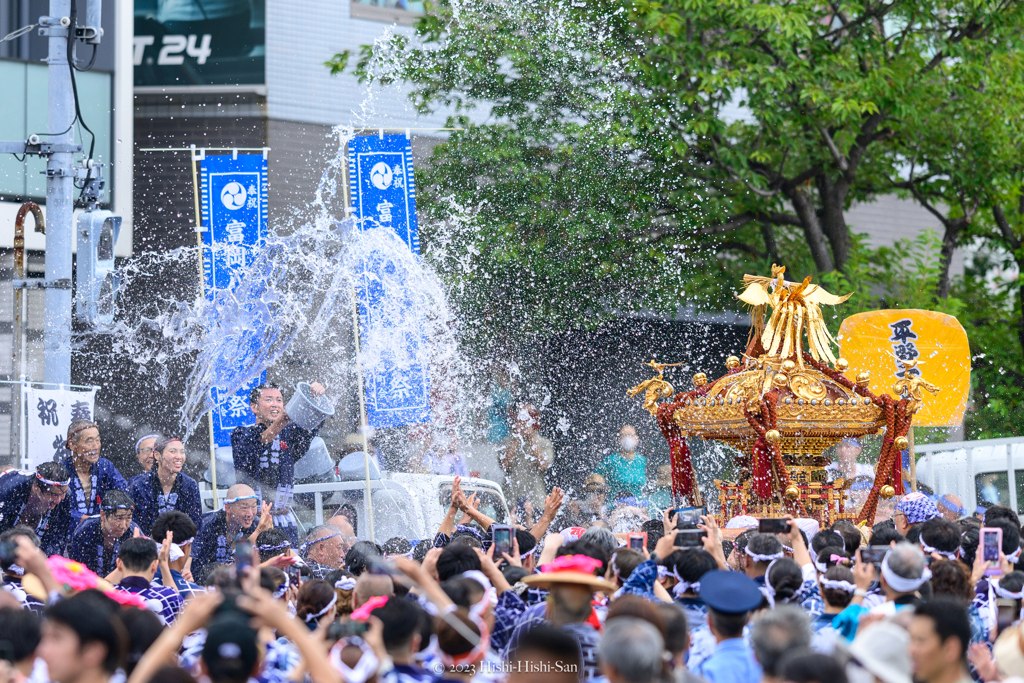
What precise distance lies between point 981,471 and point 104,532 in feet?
27.6

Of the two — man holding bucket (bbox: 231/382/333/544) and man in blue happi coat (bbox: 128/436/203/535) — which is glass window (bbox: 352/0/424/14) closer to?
man holding bucket (bbox: 231/382/333/544)

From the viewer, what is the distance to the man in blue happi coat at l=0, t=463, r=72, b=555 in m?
7.45

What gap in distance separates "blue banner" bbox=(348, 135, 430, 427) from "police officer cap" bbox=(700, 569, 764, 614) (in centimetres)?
616

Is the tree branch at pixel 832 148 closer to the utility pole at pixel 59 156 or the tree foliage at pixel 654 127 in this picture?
the tree foliage at pixel 654 127

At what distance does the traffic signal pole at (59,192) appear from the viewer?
29.1 feet

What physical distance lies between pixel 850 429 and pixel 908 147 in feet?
25.5

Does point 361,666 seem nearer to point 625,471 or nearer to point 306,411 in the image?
point 306,411

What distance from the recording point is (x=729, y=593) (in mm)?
3994

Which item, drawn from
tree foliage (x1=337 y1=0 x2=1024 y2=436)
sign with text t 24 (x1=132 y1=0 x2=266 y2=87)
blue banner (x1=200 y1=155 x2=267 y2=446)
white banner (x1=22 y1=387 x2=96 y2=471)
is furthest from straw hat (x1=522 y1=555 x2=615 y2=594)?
sign with text t 24 (x1=132 y1=0 x2=266 y2=87)

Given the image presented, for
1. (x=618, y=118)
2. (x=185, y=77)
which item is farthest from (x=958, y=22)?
(x=185, y=77)

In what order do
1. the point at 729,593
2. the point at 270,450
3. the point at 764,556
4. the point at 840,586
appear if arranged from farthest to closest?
1. the point at 270,450
2. the point at 764,556
3. the point at 840,586
4. the point at 729,593

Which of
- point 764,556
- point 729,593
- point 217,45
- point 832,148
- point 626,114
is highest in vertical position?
point 217,45

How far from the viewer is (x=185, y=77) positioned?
16000 mm

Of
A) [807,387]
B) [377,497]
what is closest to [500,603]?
[807,387]
